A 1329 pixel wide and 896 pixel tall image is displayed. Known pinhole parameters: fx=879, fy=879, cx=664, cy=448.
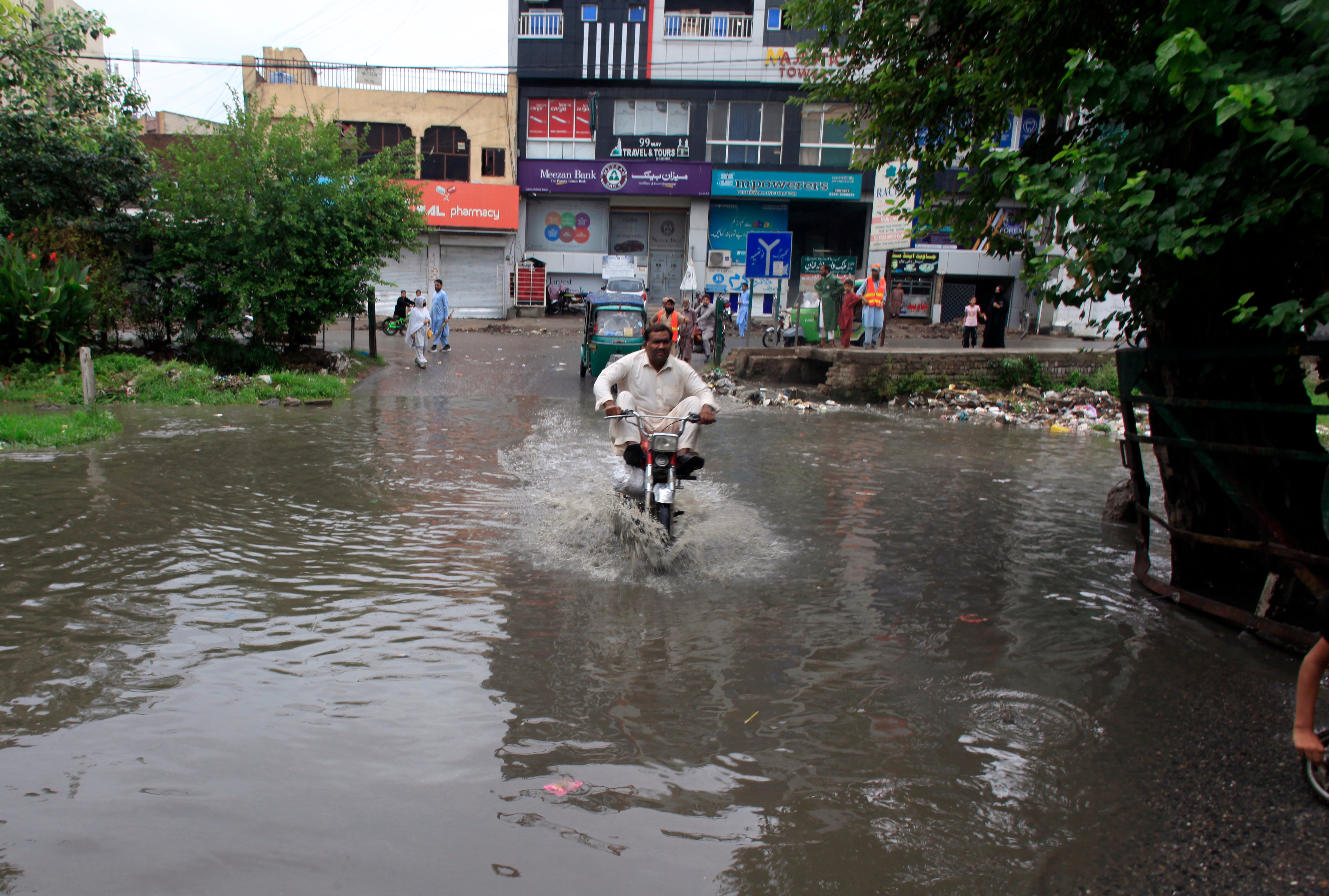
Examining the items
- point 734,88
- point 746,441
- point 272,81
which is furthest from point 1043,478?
point 272,81

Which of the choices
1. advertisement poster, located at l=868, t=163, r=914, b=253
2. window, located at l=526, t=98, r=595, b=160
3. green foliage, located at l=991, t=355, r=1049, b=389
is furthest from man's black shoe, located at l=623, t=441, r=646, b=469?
window, located at l=526, t=98, r=595, b=160

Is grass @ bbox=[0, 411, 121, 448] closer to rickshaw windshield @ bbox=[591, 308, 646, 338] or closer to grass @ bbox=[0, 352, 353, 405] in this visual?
grass @ bbox=[0, 352, 353, 405]

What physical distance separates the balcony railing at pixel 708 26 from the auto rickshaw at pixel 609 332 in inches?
806

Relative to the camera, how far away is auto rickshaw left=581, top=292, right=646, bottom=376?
18141 mm

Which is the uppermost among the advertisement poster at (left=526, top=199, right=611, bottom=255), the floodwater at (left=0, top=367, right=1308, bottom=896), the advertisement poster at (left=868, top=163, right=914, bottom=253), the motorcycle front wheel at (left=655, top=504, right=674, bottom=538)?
the advertisement poster at (left=526, top=199, right=611, bottom=255)

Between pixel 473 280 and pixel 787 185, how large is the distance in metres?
13.3

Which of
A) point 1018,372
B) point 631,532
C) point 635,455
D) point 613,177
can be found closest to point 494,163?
point 613,177

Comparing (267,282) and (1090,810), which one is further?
(267,282)

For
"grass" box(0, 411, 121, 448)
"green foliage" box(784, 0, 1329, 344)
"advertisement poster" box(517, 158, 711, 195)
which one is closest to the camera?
"green foliage" box(784, 0, 1329, 344)

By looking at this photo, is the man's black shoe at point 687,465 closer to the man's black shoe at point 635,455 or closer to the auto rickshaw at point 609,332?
the man's black shoe at point 635,455

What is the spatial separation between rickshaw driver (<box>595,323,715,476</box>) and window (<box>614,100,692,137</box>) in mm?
31100

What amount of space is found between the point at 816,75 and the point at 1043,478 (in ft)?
17.0

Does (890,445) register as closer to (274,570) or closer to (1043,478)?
(1043,478)

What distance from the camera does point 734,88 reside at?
35031mm
